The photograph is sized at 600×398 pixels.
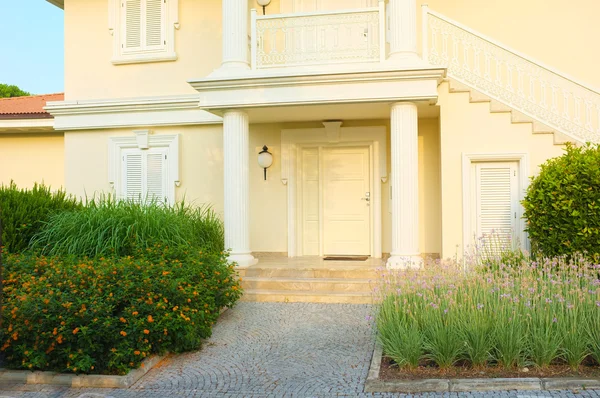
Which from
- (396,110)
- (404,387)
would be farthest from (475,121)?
(404,387)

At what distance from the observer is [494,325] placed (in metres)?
5.11

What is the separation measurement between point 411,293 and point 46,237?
5759mm

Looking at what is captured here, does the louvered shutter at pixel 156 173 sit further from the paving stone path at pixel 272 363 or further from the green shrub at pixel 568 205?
the green shrub at pixel 568 205

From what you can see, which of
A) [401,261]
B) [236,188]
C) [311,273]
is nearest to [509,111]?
[401,261]

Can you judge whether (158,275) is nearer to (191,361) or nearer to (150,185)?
(191,361)

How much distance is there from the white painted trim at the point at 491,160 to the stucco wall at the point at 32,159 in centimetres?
1039

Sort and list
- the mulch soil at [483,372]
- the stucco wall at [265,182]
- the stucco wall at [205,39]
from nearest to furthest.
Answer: the mulch soil at [483,372], the stucco wall at [205,39], the stucco wall at [265,182]

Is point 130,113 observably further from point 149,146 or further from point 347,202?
point 347,202

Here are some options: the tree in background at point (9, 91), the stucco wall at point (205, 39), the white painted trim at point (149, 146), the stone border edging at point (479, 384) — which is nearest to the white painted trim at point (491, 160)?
the stucco wall at point (205, 39)

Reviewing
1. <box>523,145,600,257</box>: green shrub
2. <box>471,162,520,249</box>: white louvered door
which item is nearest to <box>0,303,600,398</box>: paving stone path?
<box>523,145,600,257</box>: green shrub

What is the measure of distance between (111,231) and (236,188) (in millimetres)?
2241

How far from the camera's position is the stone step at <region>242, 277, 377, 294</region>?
8289 mm

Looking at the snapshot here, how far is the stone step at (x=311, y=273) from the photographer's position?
870 cm

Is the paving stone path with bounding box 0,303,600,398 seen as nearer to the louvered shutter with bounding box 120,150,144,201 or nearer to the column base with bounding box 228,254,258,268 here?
the column base with bounding box 228,254,258,268
